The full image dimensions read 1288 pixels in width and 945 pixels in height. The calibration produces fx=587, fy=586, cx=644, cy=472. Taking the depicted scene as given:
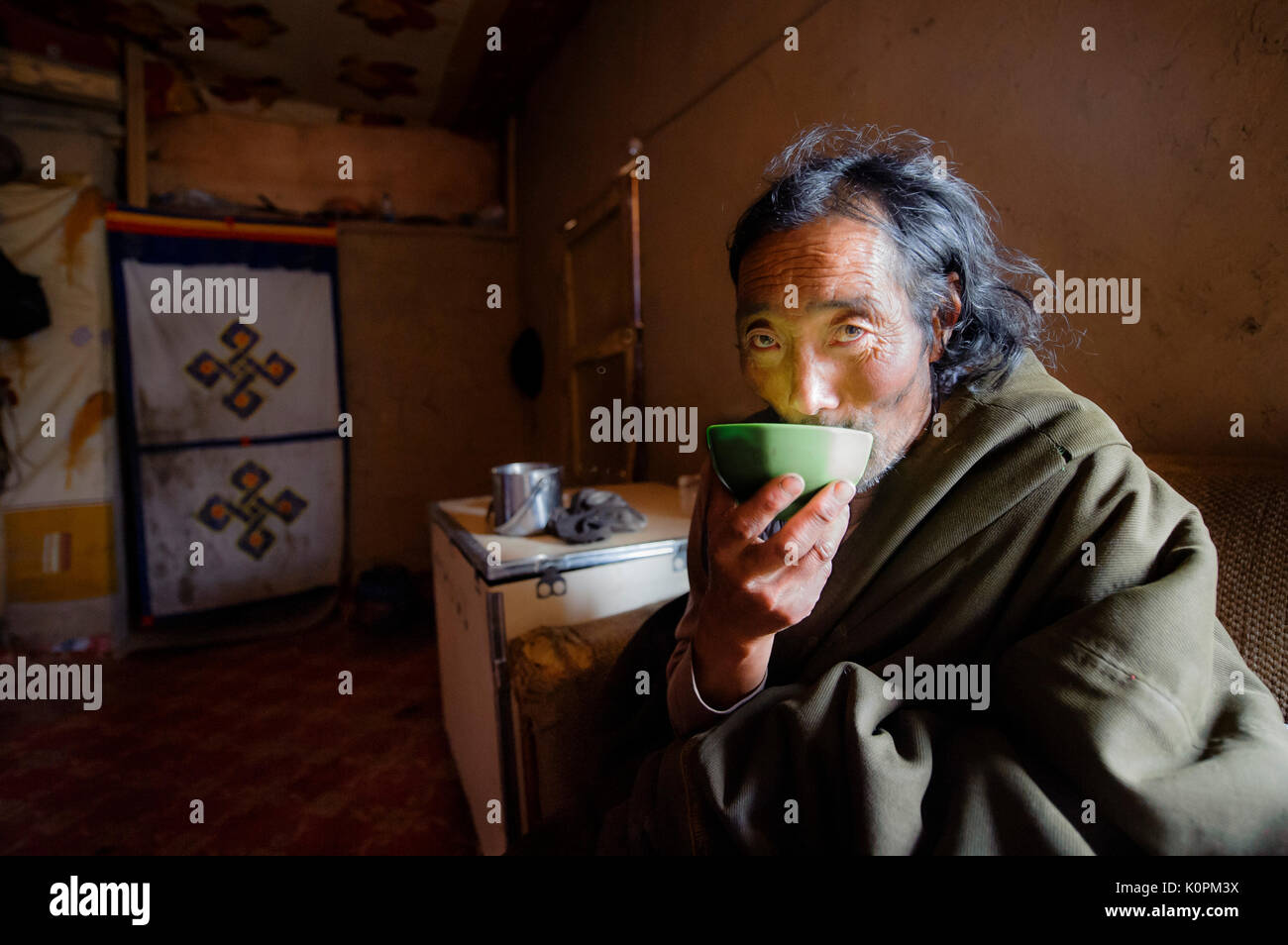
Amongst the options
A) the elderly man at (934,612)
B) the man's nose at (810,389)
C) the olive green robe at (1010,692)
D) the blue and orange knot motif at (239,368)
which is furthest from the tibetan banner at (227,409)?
the man's nose at (810,389)

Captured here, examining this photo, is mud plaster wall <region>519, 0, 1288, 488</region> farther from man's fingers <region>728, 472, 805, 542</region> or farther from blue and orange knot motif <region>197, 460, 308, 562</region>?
blue and orange knot motif <region>197, 460, 308, 562</region>

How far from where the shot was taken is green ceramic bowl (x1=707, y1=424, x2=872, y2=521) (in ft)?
1.83

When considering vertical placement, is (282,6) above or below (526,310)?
above

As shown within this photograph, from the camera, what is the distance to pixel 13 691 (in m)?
2.94

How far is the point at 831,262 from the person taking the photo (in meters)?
0.75

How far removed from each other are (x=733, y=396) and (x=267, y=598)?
330 cm

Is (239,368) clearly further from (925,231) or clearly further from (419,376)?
(925,231)

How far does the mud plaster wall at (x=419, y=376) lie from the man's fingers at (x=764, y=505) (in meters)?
3.95

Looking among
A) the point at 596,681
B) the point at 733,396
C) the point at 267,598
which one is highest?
the point at 733,396

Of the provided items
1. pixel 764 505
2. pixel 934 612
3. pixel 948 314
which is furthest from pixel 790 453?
pixel 948 314

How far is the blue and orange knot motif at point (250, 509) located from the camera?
3.57 meters

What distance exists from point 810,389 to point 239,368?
157 inches
